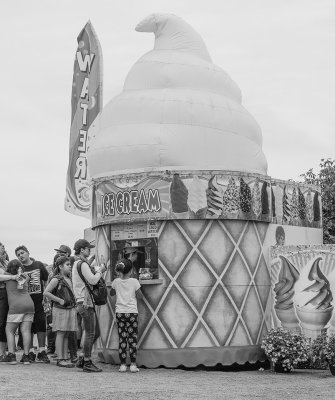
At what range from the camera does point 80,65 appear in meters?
19.6

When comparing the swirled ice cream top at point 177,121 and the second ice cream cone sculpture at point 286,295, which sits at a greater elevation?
the swirled ice cream top at point 177,121

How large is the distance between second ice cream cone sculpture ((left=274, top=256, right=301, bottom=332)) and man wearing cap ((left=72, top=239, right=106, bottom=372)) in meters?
2.83

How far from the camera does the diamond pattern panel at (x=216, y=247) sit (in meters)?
11.3

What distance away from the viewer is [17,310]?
10.9 m

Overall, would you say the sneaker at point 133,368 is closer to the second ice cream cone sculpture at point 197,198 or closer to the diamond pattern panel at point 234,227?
the second ice cream cone sculpture at point 197,198

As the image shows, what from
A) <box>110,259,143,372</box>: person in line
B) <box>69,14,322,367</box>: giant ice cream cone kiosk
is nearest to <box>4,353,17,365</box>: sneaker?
<box>69,14,322,367</box>: giant ice cream cone kiosk

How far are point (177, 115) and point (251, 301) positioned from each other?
3.10 meters

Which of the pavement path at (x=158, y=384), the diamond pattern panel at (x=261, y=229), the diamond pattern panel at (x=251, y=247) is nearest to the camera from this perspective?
the pavement path at (x=158, y=384)

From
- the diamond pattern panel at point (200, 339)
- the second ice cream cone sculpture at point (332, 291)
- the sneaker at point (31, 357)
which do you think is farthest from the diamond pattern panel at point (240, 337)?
the sneaker at point (31, 357)

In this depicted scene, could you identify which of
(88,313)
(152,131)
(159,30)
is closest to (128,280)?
A: (88,313)

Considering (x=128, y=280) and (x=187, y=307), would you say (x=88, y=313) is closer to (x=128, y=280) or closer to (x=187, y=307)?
(x=128, y=280)

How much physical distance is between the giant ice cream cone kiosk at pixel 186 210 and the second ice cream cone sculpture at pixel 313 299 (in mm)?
676

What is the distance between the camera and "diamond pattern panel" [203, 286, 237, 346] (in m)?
11.2

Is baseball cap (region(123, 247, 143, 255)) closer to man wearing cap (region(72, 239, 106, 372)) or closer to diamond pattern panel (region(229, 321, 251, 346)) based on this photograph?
man wearing cap (region(72, 239, 106, 372))
